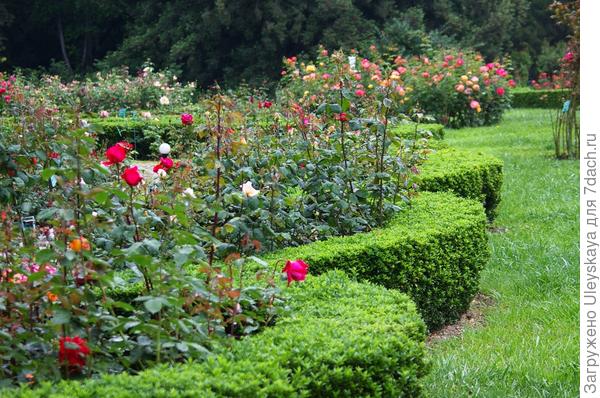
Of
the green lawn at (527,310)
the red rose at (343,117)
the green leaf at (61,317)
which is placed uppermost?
the red rose at (343,117)

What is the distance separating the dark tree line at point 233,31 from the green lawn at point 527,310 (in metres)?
12.7

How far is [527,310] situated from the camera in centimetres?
405

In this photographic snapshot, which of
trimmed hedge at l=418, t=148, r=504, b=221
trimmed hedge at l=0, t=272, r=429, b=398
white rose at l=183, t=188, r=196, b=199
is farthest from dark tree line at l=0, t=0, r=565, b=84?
trimmed hedge at l=0, t=272, r=429, b=398

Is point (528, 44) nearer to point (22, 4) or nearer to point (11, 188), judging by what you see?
point (22, 4)

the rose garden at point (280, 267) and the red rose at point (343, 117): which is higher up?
the red rose at point (343, 117)

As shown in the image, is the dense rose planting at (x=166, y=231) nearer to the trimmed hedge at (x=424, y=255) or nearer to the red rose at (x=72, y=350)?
the red rose at (x=72, y=350)

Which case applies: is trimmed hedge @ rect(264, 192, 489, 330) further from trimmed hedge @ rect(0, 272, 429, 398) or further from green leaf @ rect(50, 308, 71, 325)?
green leaf @ rect(50, 308, 71, 325)

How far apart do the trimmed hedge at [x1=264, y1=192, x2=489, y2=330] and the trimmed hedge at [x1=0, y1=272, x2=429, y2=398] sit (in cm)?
54

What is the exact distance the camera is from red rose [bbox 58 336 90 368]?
76.7 inches

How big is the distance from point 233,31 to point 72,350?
65.7ft

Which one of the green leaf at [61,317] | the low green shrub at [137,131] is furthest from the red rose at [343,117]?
the low green shrub at [137,131]

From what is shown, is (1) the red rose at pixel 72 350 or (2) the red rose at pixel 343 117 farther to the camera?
(2) the red rose at pixel 343 117

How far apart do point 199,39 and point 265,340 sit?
64.1 feet

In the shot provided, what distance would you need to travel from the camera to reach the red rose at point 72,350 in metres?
1.95
